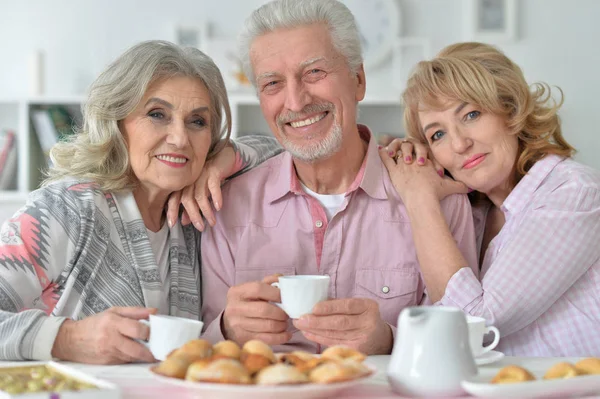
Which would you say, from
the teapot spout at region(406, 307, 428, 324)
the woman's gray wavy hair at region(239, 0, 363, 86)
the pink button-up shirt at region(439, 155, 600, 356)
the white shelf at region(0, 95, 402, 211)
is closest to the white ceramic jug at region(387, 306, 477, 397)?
the teapot spout at region(406, 307, 428, 324)

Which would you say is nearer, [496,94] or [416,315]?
[416,315]

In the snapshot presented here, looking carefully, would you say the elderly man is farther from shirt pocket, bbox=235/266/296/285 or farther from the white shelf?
the white shelf

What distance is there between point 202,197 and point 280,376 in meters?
0.95

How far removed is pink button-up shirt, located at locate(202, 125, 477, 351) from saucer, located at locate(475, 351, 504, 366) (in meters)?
→ 0.53

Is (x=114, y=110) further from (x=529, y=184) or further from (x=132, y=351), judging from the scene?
(x=529, y=184)

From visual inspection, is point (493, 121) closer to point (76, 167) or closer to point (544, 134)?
point (544, 134)

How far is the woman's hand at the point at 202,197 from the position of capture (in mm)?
1883

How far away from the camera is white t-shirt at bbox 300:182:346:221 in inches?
80.2

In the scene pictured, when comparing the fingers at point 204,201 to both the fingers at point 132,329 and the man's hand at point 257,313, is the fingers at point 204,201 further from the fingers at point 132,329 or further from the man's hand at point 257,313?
the fingers at point 132,329

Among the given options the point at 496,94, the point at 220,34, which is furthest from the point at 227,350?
the point at 220,34

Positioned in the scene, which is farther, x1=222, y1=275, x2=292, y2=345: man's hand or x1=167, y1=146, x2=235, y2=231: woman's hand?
x1=167, y1=146, x2=235, y2=231: woman's hand

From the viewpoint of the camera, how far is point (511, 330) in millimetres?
1733

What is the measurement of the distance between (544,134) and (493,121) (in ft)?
0.45

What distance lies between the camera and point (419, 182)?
1.96 meters
